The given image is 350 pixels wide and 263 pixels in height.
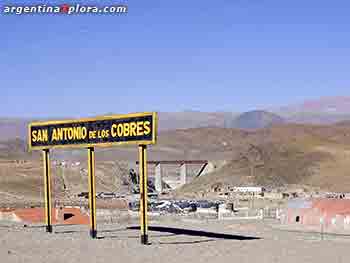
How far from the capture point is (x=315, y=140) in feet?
414

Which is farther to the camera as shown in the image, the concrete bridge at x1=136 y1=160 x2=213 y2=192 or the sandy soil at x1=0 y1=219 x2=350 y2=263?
the concrete bridge at x1=136 y1=160 x2=213 y2=192

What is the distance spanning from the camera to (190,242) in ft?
91.8

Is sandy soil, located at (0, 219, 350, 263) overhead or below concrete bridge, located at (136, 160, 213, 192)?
below

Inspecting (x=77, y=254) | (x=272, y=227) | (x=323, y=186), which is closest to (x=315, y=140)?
(x=323, y=186)

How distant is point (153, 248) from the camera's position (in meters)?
25.6

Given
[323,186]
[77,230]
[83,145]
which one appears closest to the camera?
[83,145]

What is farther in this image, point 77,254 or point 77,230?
point 77,230

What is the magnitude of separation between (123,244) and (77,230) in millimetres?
6406

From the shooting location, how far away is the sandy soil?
23500 millimetres

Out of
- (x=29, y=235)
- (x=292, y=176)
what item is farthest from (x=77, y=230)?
(x=292, y=176)

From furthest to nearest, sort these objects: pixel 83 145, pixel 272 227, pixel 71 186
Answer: pixel 71 186 < pixel 272 227 < pixel 83 145

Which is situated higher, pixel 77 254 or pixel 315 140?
pixel 315 140

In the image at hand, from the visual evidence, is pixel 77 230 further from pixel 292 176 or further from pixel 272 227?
pixel 292 176

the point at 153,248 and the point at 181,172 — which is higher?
the point at 181,172
